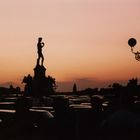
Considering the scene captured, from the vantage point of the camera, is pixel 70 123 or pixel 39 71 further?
Result: pixel 39 71

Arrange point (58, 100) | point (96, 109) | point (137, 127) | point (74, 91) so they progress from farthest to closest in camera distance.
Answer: point (74, 91)
point (96, 109)
point (58, 100)
point (137, 127)

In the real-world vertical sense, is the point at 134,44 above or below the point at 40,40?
below

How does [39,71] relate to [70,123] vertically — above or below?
above

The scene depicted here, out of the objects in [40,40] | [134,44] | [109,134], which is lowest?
[109,134]

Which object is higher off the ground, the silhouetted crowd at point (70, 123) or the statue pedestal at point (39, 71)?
the statue pedestal at point (39, 71)

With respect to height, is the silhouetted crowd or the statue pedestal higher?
the statue pedestal

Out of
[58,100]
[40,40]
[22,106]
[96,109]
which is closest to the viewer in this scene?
[58,100]

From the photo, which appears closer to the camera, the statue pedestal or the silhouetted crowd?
the silhouetted crowd

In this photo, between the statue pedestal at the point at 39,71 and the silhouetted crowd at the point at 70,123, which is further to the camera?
the statue pedestal at the point at 39,71

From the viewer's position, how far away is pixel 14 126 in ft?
44.8

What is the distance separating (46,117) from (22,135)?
175 centimetres

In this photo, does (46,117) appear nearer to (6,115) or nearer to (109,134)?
(6,115)

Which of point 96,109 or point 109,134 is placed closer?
point 109,134

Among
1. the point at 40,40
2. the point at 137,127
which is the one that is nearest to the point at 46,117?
the point at 137,127
